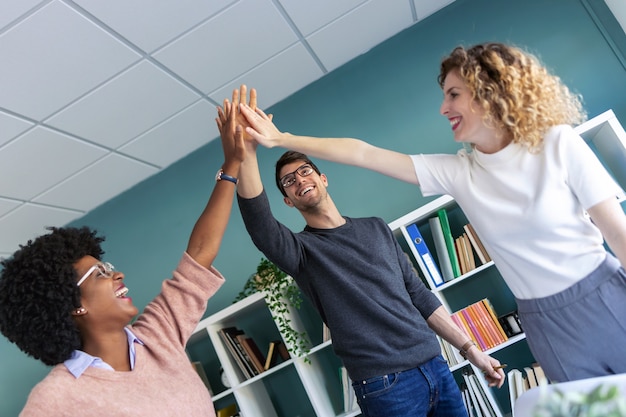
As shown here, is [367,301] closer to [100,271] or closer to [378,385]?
[378,385]

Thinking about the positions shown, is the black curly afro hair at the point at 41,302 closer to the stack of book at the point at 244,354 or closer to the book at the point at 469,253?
Answer: the stack of book at the point at 244,354

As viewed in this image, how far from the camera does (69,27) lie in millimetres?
2170

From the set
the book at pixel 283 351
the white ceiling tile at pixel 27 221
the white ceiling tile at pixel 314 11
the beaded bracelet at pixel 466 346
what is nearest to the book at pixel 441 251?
the beaded bracelet at pixel 466 346

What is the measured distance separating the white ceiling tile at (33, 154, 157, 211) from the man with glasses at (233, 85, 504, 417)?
1.77 m

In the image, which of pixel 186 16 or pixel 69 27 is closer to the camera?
pixel 69 27

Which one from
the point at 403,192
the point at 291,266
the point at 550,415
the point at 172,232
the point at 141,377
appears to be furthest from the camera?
the point at 172,232

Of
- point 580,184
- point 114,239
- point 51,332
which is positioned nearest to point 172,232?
point 114,239

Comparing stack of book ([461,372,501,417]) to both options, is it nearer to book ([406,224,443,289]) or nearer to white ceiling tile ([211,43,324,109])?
book ([406,224,443,289])

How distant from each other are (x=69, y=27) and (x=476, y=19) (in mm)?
2371

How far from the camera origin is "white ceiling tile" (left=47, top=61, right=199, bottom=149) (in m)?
2.69

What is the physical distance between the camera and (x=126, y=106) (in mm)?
2896

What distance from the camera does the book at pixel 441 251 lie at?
2.88 meters

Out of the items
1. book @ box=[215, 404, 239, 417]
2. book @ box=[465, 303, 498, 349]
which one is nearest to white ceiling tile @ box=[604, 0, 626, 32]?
book @ box=[465, 303, 498, 349]

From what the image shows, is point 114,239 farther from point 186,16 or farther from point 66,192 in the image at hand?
point 186,16
